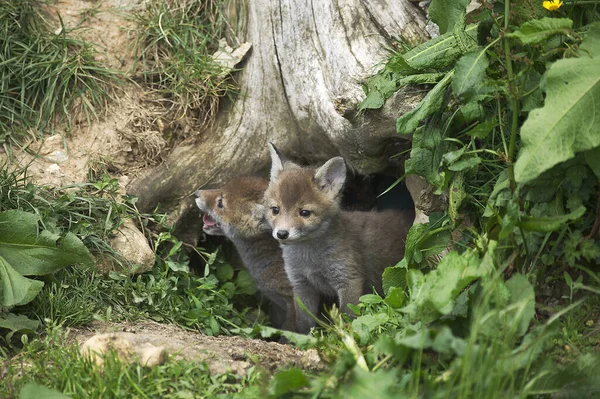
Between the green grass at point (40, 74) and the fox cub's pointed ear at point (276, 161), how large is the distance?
62.3 inches

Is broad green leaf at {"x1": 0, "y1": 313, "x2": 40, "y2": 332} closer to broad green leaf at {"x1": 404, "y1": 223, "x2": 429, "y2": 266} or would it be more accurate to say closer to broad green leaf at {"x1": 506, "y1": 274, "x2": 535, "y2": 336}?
broad green leaf at {"x1": 404, "y1": 223, "x2": 429, "y2": 266}

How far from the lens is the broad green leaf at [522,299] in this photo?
3.36 m

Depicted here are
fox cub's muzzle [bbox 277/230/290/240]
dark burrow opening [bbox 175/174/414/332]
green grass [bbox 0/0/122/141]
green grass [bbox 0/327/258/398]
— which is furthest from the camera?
dark burrow opening [bbox 175/174/414/332]

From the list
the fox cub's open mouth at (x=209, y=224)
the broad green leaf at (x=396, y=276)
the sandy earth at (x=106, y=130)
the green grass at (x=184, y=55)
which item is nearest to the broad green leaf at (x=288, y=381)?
the broad green leaf at (x=396, y=276)

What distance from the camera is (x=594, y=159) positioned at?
3660 millimetres

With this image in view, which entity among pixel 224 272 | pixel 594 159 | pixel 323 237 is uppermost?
pixel 594 159

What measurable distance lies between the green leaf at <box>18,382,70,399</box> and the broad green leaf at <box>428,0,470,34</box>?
3.23 metres

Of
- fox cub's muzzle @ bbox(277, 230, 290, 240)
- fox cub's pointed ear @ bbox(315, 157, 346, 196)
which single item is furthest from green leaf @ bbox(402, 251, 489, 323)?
fox cub's pointed ear @ bbox(315, 157, 346, 196)

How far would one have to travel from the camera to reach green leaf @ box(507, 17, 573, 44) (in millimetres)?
3703

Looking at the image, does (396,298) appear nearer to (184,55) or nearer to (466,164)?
(466,164)

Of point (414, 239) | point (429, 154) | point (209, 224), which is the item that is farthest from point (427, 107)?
→ point (209, 224)

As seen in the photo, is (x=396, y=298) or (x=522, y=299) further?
(x=396, y=298)

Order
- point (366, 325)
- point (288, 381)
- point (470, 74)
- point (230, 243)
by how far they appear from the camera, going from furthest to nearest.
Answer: point (230, 243) → point (470, 74) → point (366, 325) → point (288, 381)

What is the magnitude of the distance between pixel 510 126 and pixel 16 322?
128 inches
